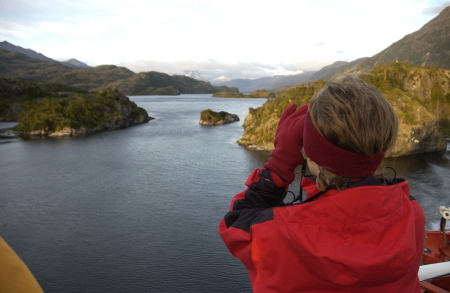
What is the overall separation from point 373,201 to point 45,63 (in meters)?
181

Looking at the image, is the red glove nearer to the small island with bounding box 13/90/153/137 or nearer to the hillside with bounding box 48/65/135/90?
the small island with bounding box 13/90/153/137

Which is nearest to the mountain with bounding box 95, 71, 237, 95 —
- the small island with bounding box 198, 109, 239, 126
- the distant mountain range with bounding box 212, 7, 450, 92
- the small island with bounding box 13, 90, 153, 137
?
the distant mountain range with bounding box 212, 7, 450, 92

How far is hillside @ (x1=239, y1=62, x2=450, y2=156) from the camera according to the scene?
26750mm

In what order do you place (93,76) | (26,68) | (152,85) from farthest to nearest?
(152,85), (93,76), (26,68)

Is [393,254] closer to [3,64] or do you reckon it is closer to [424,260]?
[424,260]

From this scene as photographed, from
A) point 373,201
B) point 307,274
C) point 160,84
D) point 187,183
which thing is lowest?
point 187,183

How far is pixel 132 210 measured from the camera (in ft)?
49.3

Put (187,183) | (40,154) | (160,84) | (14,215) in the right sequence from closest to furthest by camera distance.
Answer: (14,215) < (187,183) < (40,154) < (160,84)

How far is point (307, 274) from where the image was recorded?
104cm

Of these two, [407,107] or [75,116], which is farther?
[75,116]

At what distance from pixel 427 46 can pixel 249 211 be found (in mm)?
138199

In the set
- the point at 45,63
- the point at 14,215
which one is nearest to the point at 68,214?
the point at 14,215

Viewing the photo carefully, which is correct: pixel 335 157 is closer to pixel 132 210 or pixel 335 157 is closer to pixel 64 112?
pixel 132 210

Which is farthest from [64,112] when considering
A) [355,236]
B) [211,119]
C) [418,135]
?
[355,236]
